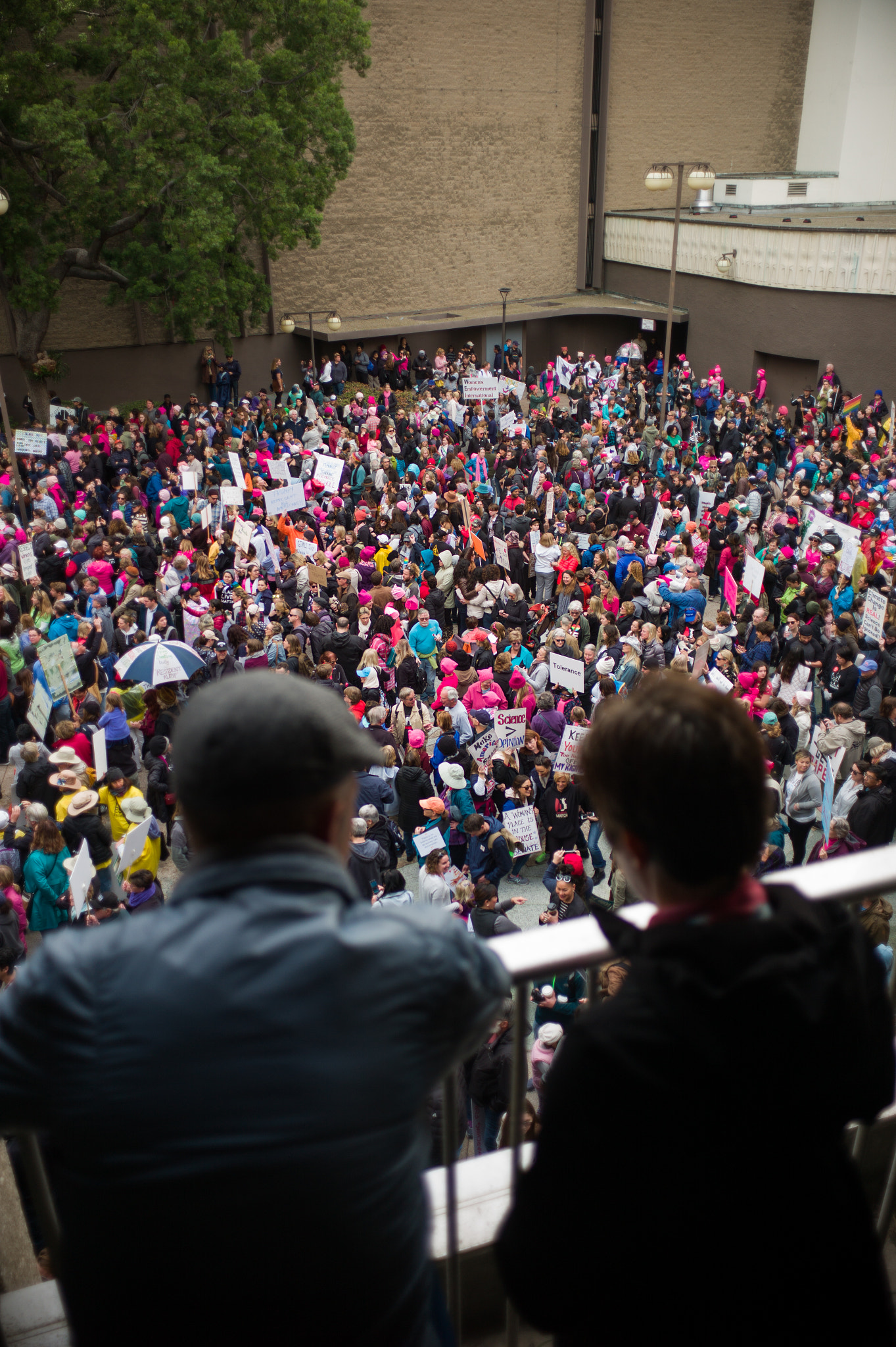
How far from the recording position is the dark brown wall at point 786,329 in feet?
87.1

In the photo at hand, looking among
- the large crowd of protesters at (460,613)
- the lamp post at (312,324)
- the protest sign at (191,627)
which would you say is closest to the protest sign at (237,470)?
the large crowd of protesters at (460,613)

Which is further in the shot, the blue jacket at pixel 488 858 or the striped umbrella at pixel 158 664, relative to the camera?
the striped umbrella at pixel 158 664

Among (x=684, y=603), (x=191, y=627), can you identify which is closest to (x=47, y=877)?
(x=191, y=627)

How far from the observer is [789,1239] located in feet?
4.21

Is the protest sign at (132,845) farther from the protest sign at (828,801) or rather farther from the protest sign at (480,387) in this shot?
the protest sign at (480,387)

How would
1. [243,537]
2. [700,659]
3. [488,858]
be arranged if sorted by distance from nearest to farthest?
[488,858]
[700,659]
[243,537]

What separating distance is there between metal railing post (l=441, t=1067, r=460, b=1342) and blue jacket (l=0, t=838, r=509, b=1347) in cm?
49

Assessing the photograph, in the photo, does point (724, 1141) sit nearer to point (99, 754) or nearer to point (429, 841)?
point (429, 841)

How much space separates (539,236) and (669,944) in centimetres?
4060

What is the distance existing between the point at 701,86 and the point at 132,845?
40.9 m

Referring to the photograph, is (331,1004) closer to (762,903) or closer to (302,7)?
(762,903)

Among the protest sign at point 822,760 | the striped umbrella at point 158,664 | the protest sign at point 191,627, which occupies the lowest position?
the protest sign at point 191,627

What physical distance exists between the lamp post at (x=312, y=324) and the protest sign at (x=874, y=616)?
20.9m

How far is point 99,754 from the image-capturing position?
9.57m
